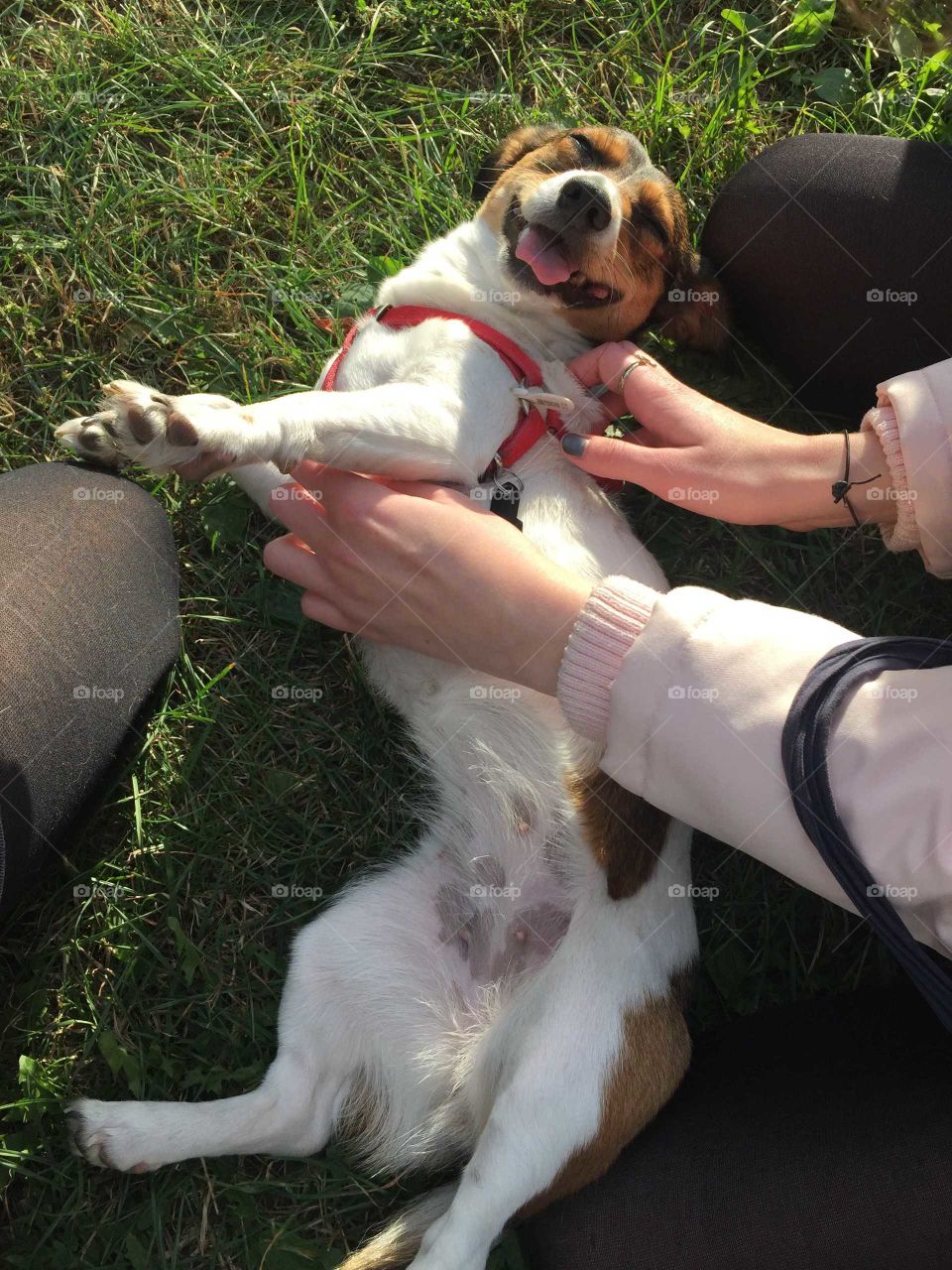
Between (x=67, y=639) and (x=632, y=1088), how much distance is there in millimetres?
1918

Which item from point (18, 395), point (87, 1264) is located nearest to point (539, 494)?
point (18, 395)

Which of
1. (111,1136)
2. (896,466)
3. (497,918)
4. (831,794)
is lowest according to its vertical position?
(111,1136)

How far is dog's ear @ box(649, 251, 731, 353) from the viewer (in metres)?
3.16

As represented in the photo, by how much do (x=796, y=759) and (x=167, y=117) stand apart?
10.5 feet

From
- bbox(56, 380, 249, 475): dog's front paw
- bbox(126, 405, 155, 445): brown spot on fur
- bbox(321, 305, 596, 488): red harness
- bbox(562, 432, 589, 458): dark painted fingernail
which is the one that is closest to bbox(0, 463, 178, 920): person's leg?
bbox(56, 380, 249, 475): dog's front paw

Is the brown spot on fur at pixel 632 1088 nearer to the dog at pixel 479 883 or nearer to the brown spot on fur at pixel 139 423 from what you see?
the dog at pixel 479 883

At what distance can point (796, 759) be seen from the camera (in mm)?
2004

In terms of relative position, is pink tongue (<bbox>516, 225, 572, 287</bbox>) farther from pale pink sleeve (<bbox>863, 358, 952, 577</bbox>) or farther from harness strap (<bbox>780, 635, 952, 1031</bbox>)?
harness strap (<bbox>780, 635, 952, 1031</bbox>)

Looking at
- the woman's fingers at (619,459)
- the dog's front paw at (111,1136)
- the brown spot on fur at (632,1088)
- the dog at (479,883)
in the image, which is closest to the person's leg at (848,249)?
the dog at (479,883)

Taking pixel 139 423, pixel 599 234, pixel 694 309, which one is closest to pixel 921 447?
pixel 694 309

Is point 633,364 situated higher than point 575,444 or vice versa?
point 633,364

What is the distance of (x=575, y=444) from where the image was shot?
2812 millimetres

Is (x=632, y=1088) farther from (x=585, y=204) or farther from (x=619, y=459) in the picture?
(x=585, y=204)

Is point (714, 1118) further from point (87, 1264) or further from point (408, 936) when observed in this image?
point (87, 1264)
